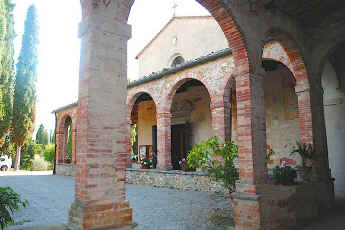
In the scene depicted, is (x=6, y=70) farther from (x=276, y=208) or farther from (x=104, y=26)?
(x=276, y=208)

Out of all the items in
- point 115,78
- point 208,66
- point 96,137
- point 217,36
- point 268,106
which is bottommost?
point 96,137

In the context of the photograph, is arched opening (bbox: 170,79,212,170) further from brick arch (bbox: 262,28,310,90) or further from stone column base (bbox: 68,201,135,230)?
stone column base (bbox: 68,201,135,230)

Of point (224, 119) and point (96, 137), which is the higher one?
point (224, 119)

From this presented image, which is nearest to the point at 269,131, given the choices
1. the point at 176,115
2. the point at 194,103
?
the point at 194,103

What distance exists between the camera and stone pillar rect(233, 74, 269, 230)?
174 inches

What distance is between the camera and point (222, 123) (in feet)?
27.6

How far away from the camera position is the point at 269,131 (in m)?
9.60

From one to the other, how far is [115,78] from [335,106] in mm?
7473

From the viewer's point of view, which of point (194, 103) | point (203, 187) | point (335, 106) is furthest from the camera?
point (194, 103)

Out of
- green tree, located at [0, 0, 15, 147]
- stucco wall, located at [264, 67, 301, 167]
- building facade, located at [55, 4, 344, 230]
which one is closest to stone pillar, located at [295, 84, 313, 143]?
building facade, located at [55, 4, 344, 230]

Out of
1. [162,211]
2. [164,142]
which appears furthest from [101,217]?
[164,142]

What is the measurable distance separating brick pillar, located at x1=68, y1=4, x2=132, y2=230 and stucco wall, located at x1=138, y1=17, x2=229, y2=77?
10.7m

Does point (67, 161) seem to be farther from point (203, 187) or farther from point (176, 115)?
point (203, 187)

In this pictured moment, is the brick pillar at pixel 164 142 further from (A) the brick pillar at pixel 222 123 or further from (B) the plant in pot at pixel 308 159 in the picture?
(B) the plant in pot at pixel 308 159
